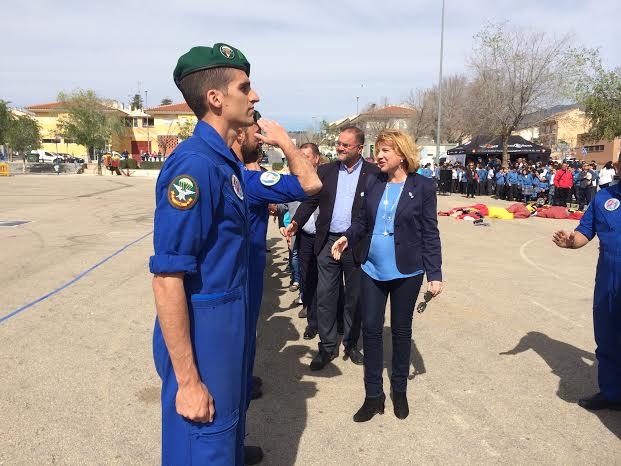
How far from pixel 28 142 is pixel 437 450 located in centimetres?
6971

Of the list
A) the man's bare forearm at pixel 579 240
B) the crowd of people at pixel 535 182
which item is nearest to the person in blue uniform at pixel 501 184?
the crowd of people at pixel 535 182

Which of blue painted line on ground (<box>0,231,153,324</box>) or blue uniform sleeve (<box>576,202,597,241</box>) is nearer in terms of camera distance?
blue uniform sleeve (<box>576,202,597,241</box>)

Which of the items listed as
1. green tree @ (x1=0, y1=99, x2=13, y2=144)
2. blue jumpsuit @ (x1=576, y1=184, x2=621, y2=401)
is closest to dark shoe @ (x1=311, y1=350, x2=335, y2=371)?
blue jumpsuit @ (x1=576, y1=184, x2=621, y2=401)

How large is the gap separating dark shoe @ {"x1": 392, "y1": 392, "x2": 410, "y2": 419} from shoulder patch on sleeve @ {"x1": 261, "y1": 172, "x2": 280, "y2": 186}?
194 cm

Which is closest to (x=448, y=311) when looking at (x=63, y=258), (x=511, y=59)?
(x=63, y=258)

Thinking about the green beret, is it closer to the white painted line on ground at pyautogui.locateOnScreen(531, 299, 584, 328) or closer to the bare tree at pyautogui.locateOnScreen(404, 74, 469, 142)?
the white painted line on ground at pyautogui.locateOnScreen(531, 299, 584, 328)

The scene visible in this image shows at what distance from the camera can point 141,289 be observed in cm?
699

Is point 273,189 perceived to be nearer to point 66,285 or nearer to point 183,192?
point 183,192

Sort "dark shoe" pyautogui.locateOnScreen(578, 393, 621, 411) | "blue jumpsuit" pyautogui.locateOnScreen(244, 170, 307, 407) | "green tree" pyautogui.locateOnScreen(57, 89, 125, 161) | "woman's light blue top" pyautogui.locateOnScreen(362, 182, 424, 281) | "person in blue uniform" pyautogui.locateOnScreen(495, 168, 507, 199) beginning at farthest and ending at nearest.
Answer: "green tree" pyautogui.locateOnScreen(57, 89, 125, 161)
"person in blue uniform" pyautogui.locateOnScreen(495, 168, 507, 199)
"dark shoe" pyautogui.locateOnScreen(578, 393, 621, 411)
"woman's light blue top" pyautogui.locateOnScreen(362, 182, 424, 281)
"blue jumpsuit" pyautogui.locateOnScreen(244, 170, 307, 407)

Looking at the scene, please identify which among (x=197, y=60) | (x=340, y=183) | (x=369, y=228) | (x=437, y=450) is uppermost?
(x=197, y=60)

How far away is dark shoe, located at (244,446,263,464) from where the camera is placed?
3.02 metres

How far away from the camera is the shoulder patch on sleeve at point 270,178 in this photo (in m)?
2.67

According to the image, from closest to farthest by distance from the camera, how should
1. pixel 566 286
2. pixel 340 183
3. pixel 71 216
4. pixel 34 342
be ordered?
pixel 340 183
pixel 34 342
pixel 566 286
pixel 71 216

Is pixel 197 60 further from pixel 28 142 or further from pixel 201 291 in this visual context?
pixel 28 142
